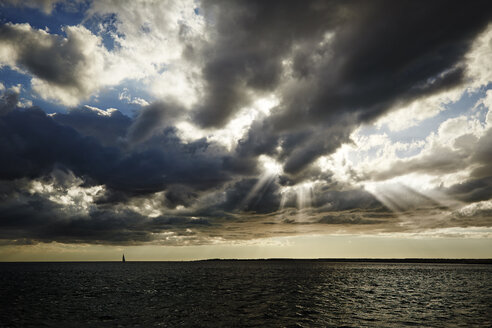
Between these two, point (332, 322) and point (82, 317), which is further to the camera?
point (82, 317)

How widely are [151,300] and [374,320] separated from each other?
118ft

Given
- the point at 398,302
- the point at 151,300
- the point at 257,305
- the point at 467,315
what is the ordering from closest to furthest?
the point at 467,315 → the point at 257,305 → the point at 398,302 → the point at 151,300

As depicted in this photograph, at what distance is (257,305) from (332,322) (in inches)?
547

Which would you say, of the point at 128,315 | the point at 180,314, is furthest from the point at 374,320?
the point at 128,315

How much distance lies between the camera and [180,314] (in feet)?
127

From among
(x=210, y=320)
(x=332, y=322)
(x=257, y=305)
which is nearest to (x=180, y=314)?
(x=210, y=320)

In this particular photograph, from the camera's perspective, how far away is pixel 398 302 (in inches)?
1918

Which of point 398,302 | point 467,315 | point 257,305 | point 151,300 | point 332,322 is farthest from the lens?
point 151,300

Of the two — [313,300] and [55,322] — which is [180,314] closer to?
[55,322]

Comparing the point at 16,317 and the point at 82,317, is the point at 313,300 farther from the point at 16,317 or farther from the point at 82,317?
the point at 16,317

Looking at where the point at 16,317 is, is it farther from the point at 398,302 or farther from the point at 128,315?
the point at 398,302

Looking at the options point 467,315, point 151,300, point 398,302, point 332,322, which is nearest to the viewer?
point 332,322

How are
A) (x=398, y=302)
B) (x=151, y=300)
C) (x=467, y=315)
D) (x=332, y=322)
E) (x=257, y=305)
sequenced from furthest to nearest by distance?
(x=151, y=300), (x=398, y=302), (x=257, y=305), (x=467, y=315), (x=332, y=322)

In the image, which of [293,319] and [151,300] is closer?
[293,319]
